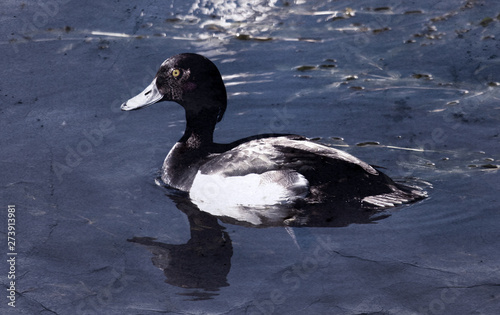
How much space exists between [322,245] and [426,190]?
119 cm

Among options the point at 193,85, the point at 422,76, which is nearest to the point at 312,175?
the point at 193,85

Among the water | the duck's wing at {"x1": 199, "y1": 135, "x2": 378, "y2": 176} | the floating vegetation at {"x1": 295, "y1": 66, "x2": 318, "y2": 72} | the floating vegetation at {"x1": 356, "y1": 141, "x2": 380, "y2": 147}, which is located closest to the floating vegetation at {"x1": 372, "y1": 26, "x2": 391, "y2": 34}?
the water

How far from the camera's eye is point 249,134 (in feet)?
24.0

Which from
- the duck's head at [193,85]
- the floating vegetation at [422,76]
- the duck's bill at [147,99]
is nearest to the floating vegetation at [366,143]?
the duck's head at [193,85]

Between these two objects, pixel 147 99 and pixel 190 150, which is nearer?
pixel 190 150

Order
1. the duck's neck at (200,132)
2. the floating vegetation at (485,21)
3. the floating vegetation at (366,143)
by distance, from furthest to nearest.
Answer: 1. the floating vegetation at (485,21)
2. the floating vegetation at (366,143)
3. the duck's neck at (200,132)

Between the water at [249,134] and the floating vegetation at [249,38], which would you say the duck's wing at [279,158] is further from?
the floating vegetation at [249,38]

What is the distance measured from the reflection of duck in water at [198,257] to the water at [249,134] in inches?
0.6

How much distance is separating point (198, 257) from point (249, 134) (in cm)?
204

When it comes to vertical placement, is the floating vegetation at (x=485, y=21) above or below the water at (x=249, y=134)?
above

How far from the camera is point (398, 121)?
7.44 m

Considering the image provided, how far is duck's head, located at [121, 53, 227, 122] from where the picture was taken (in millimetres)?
6605

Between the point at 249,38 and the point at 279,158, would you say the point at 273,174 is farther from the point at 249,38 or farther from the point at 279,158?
the point at 249,38

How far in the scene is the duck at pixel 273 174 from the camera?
6.07 metres
